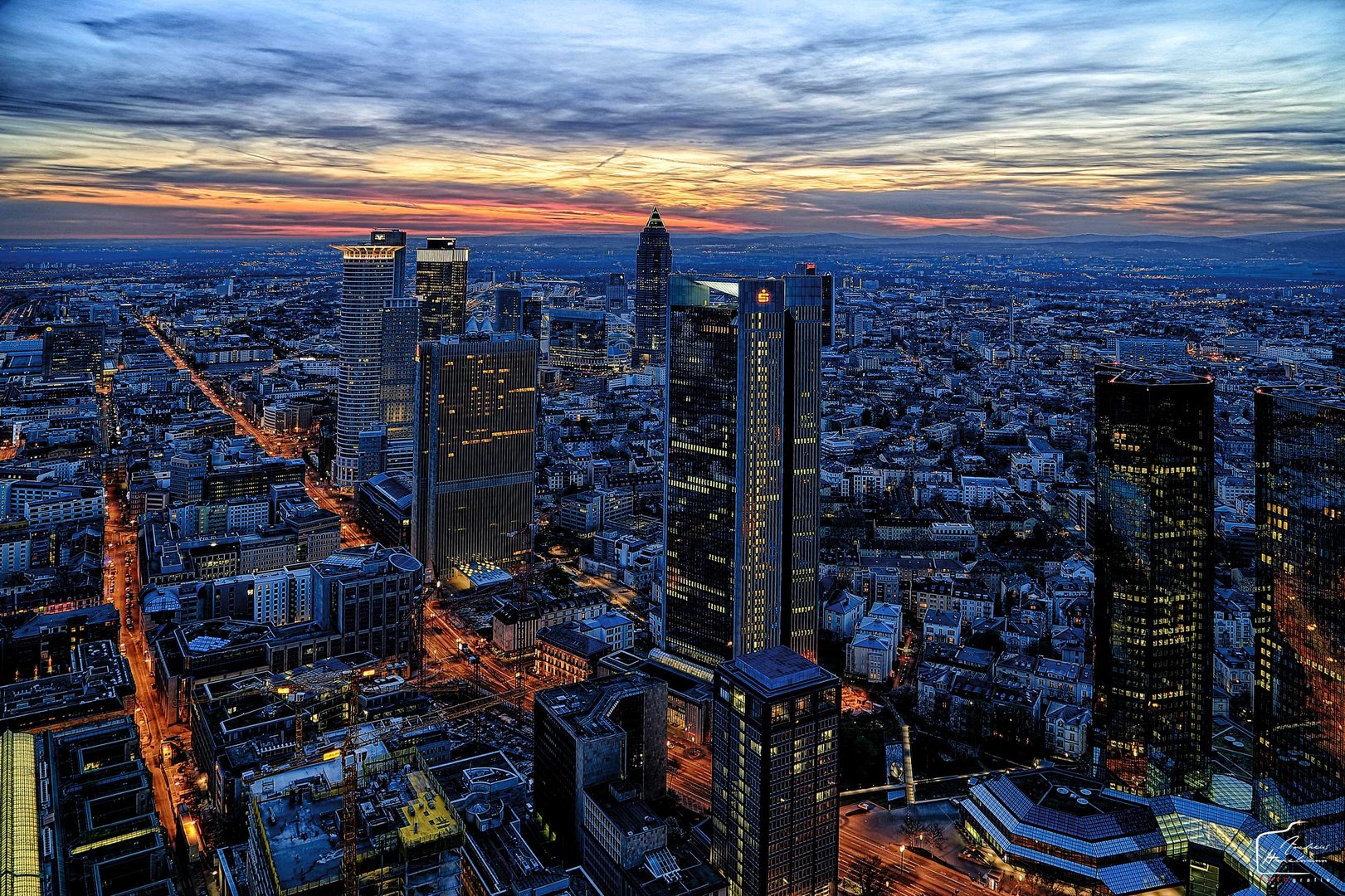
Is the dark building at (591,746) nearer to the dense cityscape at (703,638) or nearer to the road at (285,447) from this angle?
the dense cityscape at (703,638)

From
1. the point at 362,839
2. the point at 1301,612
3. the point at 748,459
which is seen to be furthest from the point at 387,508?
the point at 1301,612

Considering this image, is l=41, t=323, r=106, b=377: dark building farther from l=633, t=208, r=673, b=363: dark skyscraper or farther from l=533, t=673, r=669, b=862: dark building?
l=533, t=673, r=669, b=862: dark building

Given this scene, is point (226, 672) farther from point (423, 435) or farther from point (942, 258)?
point (942, 258)

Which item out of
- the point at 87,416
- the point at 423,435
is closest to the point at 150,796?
the point at 423,435

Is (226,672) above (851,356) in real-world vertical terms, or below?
below

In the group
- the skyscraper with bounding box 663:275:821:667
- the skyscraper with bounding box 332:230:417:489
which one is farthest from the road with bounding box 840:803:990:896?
the skyscraper with bounding box 332:230:417:489

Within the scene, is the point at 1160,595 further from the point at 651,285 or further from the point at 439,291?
the point at 651,285

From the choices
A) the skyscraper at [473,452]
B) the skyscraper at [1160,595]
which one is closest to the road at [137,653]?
A: the skyscraper at [473,452]
